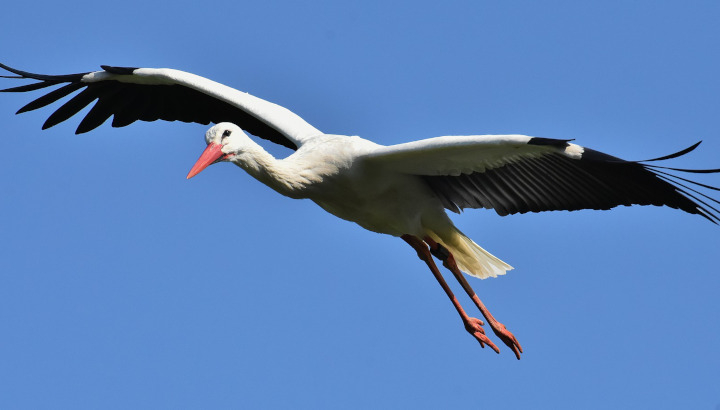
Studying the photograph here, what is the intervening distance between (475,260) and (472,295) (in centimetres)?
34

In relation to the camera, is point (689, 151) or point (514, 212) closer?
point (689, 151)

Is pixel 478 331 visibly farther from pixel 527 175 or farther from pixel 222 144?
pixel 222 144

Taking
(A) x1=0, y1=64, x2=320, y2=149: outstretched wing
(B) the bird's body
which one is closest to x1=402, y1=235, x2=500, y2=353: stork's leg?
(B) the bird's body

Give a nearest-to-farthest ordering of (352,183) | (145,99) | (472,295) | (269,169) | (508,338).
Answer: (269,169) < (352,183) < (508,338) < (472,295) < (145,99)

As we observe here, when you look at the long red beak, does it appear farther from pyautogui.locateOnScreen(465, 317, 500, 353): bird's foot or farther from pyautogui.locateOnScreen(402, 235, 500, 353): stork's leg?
pyautogui.locateOnScreen(465, 317, 500, 353): bird's foot

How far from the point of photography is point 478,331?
8.34 metres

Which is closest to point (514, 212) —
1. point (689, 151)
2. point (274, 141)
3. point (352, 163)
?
point (352, 163)

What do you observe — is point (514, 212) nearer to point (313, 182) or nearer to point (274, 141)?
point (313, 182)

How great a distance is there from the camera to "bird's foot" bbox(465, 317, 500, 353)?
8305mm

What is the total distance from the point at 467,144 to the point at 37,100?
406cm

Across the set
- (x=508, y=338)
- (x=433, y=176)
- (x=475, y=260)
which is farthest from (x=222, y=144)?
(x=508, y=338)

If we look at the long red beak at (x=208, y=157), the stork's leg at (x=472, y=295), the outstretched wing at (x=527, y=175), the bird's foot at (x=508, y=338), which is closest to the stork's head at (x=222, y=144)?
the long red beak at (x=208, y=157)

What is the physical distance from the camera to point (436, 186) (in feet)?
26.1

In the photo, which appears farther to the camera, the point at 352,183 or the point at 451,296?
the point at 451,296
